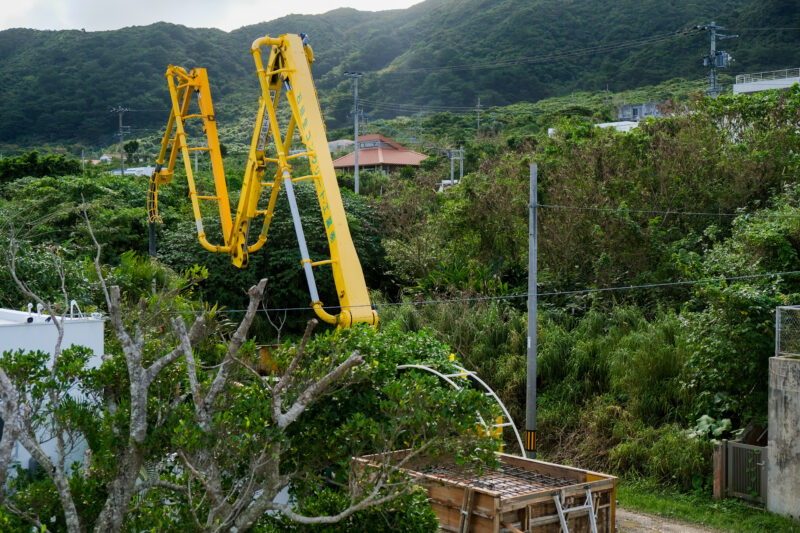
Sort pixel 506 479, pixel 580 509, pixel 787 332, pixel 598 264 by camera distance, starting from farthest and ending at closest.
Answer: pixel 598 264 < pixel 787 332 < pixel 506 479 < pixel 580 509

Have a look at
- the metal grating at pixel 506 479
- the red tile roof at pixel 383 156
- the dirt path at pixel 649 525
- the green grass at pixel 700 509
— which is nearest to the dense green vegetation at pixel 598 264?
the green grass at pixel 700 509

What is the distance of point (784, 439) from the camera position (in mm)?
14008

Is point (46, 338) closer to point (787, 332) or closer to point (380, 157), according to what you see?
point (787, 332)

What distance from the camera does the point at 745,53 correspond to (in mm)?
71938

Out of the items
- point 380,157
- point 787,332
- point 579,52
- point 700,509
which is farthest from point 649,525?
point 579,52

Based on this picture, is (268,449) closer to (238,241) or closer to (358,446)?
(358,446)

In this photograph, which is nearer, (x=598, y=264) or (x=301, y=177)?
(x=301, y=177)

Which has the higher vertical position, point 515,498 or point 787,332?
point 787,332

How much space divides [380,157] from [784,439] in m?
48.9

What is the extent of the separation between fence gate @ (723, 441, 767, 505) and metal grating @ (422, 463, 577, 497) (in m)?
4.54

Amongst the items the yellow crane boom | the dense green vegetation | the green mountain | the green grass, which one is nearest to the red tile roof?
the green mountain

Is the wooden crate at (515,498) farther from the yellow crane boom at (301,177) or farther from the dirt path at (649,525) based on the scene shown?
the yellow crane boom at (301,177)

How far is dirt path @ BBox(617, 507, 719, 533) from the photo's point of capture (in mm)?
13922

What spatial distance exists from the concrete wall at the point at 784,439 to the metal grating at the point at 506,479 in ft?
14.6
